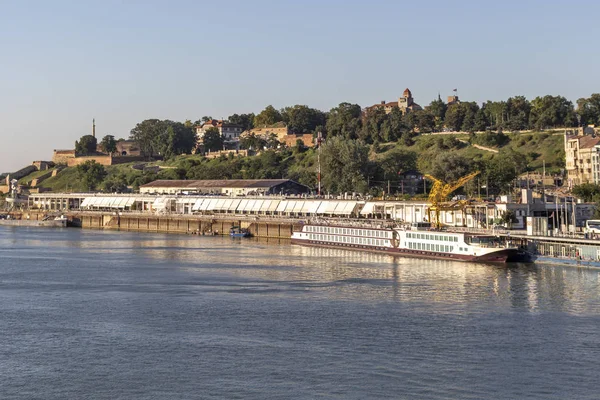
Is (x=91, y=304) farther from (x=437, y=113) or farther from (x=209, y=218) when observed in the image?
(x=437, y=113)

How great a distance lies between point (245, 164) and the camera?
522 ft

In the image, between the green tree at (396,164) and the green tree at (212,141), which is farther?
the green tree at (212,141)

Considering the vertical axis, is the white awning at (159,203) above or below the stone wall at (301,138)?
below

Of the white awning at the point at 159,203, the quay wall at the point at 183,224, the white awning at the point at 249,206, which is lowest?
the quay wall at the point at 183,224

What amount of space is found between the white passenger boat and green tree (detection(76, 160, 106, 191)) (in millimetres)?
93663

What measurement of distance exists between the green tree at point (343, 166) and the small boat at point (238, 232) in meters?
17.8

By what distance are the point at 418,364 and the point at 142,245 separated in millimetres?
60831

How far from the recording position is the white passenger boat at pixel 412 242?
66.1 metres

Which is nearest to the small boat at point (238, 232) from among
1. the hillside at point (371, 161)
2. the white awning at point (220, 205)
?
the white awning at point (220, 205)

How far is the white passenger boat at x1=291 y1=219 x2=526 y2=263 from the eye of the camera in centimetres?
6606

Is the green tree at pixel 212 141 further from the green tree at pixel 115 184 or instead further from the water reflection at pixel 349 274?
the water reflection at pixel 349 274

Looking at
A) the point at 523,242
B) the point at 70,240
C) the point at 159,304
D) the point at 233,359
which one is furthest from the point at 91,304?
the point at 70,240

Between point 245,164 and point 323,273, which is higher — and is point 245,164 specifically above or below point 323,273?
above

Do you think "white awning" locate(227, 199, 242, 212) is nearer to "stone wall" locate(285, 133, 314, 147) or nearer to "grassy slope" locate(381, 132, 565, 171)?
"grassy slope" locate(381, 132, 565, 171)
